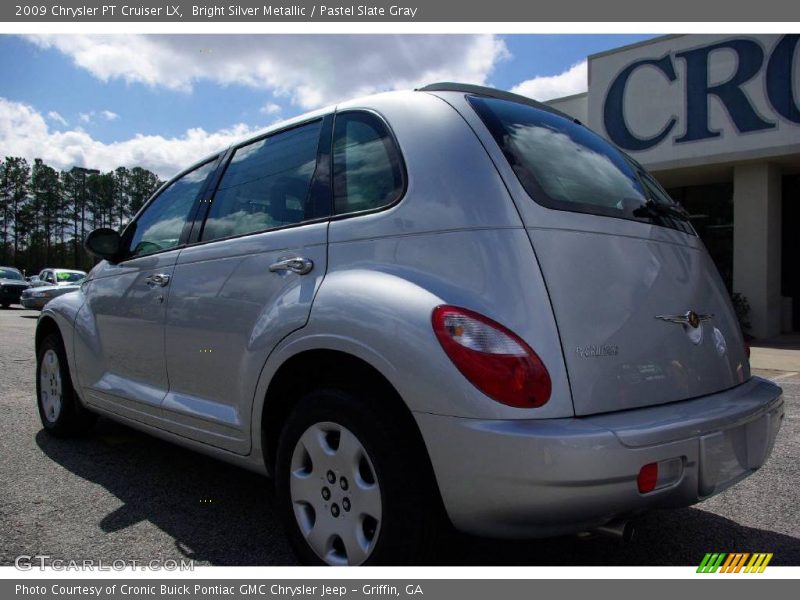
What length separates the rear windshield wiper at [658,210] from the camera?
251cm

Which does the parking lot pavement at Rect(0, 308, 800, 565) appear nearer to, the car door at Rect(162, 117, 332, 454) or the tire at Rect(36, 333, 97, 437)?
the tire at Rect(36, 333, 97, 437)

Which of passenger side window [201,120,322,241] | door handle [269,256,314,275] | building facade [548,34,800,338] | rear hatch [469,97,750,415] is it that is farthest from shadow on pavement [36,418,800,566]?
building facade [548,34,800,338]

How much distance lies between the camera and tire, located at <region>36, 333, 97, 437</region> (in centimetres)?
437

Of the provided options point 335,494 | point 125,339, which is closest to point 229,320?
point 335,494

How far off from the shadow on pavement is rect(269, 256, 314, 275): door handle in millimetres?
1104

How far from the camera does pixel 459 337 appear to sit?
197 cm

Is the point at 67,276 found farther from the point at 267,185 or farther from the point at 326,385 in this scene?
the point at 326,385

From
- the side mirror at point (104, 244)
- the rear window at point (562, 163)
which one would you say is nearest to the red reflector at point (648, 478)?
the rear window at point (562, 163)

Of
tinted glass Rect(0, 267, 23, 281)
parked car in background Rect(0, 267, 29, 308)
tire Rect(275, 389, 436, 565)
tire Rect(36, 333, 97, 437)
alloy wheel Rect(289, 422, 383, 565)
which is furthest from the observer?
tinted glass Rect(0, 267, 23, 281)

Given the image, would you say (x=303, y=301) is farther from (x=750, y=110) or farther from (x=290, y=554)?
(x=750, y=110)

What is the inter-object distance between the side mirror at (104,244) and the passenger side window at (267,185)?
0.98m

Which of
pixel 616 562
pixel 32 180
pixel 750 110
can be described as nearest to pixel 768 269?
pixel 750 110

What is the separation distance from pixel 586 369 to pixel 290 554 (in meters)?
1.52

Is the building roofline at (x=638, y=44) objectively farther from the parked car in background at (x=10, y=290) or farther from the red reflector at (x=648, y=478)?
the parked car in background at (x=10, y=290)
